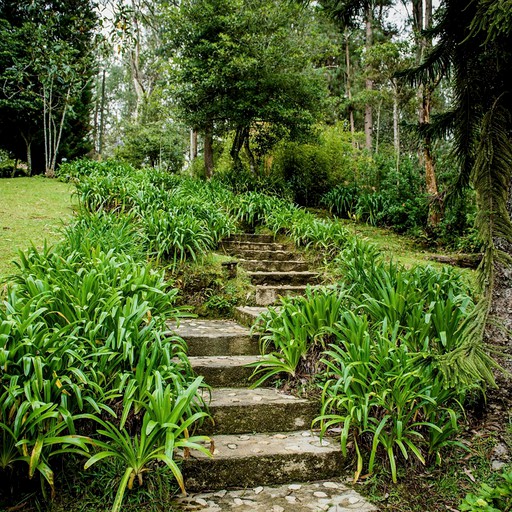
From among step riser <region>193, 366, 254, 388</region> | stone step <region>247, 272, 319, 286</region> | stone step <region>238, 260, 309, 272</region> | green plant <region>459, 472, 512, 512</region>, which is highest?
stone step <region>238, 260, 309, 272</region>

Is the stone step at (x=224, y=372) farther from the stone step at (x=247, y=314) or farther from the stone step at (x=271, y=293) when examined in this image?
the stone step at (x=271, y=293)

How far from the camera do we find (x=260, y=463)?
2.64 meters

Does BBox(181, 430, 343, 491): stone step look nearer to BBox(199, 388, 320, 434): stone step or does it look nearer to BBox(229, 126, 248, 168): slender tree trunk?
BBox(199, 388, 320, 434): stone step

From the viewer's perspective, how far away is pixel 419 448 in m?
2.73

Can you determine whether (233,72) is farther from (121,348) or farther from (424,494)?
(424,494)

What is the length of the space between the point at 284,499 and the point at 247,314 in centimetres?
230

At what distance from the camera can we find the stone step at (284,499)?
7.72 ft

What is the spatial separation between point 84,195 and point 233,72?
15.9ft

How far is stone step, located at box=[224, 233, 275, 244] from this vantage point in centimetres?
703

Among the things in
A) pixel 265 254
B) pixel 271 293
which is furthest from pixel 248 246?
pixel 271 293

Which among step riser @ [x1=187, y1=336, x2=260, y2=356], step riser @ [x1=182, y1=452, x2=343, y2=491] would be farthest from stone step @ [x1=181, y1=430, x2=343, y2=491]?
step riser @ [x1=187, y1=336, x2=260, y2=356]

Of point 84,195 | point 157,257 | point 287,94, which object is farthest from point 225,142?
point 157,257

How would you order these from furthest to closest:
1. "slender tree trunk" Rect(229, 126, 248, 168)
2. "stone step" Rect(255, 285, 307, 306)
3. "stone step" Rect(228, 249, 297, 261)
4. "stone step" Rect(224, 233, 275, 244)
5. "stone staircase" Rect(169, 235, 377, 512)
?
"slender tree trunk" Rect(229, 126, 248, 168)
"stone step" Rect(224, 233, 275, 244)
"stone step" Rect(228, 249, 297, 261)
"stone step" Rect(255, 285, 307, 306)
"stone staircase" Rect(169, 235, 377, 512)

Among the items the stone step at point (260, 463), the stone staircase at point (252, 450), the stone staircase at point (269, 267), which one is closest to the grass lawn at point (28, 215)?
the stone staircase at point (252, 450)
